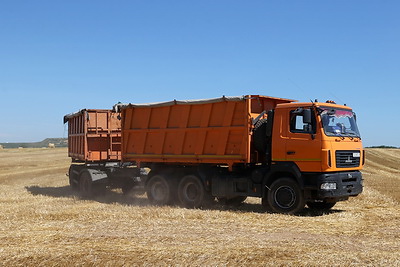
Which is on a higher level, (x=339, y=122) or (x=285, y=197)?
(x=339, y=122)

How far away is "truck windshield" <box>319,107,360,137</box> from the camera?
13.2 meters

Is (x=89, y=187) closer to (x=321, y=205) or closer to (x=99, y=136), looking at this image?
(x=99, y=136)

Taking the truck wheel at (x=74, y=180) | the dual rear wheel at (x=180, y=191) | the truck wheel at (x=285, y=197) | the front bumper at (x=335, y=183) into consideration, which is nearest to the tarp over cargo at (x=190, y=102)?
the dual rear wheel at (x=180, y=191)

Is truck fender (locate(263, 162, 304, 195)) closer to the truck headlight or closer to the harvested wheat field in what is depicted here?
the truck headlight

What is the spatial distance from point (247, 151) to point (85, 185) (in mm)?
8025

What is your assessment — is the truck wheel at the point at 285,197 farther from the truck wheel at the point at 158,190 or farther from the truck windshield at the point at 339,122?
the truck wheel at the point at 158,190

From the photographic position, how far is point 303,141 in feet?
43.6

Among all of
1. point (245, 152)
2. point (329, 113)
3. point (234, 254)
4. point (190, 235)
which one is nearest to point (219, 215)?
point (245, 152)

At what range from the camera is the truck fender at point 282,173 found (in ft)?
43.9

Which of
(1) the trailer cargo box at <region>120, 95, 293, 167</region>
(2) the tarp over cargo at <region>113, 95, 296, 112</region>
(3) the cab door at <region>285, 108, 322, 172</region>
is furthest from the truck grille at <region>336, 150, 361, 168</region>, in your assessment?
(2) the tarp over cargo at <region>113, 95, 296, 112</region>

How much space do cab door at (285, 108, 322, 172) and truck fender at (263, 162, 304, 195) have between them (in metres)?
0.14

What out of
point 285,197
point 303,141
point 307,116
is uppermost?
point 307,116

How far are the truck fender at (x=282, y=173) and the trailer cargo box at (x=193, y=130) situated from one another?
28.7 inches

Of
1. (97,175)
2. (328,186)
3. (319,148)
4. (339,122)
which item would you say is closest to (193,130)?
(319,148)
